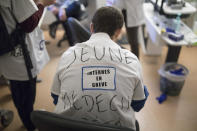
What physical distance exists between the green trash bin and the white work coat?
1.89ft

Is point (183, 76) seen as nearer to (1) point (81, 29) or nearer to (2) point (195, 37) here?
(2) point (195, 37)

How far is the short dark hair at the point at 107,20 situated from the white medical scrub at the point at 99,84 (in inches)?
4.6

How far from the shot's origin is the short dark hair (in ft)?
3.27

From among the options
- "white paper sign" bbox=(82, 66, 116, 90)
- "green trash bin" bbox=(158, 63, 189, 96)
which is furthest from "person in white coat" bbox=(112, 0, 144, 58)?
"white paper sign" bbox=(82, 66, 116, 90)

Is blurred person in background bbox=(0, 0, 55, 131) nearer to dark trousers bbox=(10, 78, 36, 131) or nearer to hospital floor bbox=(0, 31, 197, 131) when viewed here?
dark trousers bbox=(10, 78, 36, 131)

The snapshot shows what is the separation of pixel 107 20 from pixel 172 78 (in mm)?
1232

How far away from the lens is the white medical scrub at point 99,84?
86 cm

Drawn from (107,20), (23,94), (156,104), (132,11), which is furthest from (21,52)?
(156,104)

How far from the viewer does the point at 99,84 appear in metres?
0.86

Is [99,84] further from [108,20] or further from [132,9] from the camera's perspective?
[132,9]

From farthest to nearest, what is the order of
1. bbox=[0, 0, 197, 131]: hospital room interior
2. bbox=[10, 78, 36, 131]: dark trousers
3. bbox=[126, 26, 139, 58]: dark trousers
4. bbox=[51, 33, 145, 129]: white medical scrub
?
bbox=[126, 26, 139, 58]: dark trousers
bbox=[0, 0, 197, 131]: hospital room interior
bbox=[10, 78, 36, 131]: dark trousers
bbox=[51, 33, 145, 129]: white medical scrub

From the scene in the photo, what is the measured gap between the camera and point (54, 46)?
3043 millimetres

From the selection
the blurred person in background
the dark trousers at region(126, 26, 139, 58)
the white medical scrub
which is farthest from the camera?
the dark trousers at region(126, 26, 139, 58)

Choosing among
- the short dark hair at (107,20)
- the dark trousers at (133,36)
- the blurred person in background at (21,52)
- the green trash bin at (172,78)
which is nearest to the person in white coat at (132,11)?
the dark trousers at (133,36)
